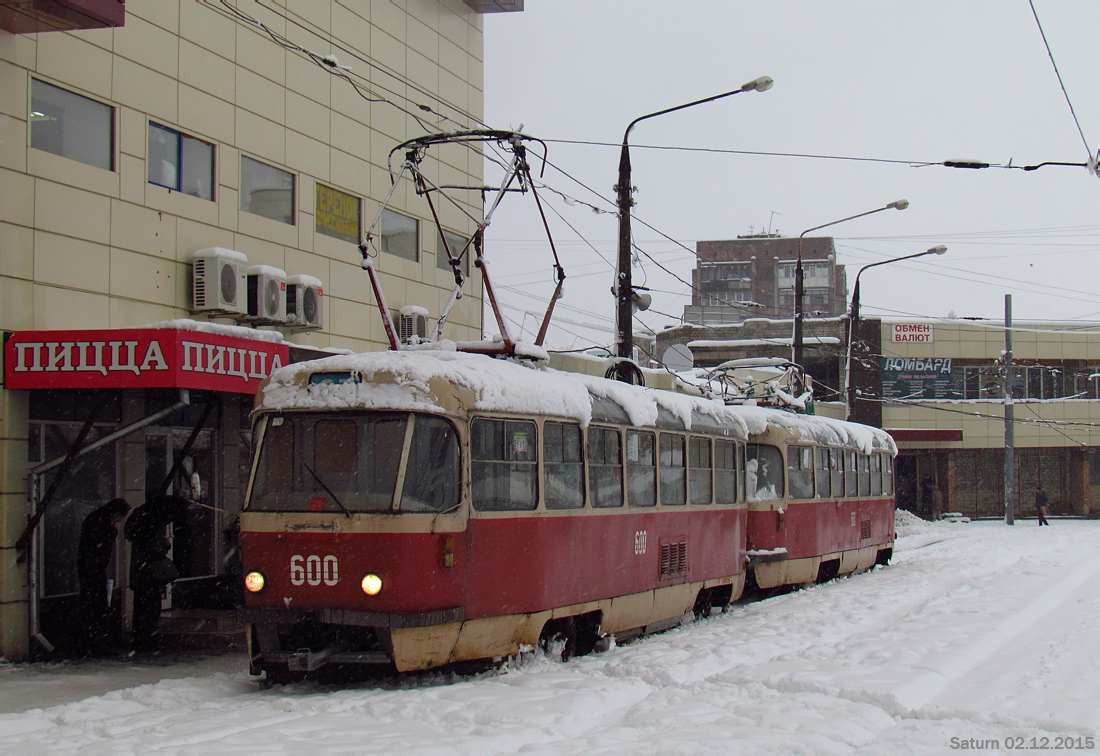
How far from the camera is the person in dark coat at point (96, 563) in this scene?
37.2 feet

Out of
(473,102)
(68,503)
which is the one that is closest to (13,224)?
(68,503)

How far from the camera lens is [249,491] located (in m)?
8.66

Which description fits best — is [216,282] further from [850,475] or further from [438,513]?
[850,475]

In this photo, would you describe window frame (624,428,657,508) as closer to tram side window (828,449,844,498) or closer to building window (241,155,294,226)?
building window (241,155,294,226)

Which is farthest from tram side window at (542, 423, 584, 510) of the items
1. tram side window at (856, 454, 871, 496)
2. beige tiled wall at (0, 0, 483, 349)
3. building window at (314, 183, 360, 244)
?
tram side window at (856, 454, 871, 496)

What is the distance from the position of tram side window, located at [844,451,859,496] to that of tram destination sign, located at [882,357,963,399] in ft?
86.3

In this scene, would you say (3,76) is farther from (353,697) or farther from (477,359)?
(353,697)

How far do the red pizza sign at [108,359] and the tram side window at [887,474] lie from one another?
15.1 metres

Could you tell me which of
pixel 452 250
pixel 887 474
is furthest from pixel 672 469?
pixel 887 474

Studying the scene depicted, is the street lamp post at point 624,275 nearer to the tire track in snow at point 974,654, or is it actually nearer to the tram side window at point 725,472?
the tram side window at point 725,472

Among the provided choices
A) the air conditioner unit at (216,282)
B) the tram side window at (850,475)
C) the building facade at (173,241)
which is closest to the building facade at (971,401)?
the tram side window at (850,475)

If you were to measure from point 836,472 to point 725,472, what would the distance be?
214 inches

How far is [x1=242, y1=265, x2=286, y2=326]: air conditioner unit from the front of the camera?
45.1 ft

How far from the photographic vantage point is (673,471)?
476 inches
